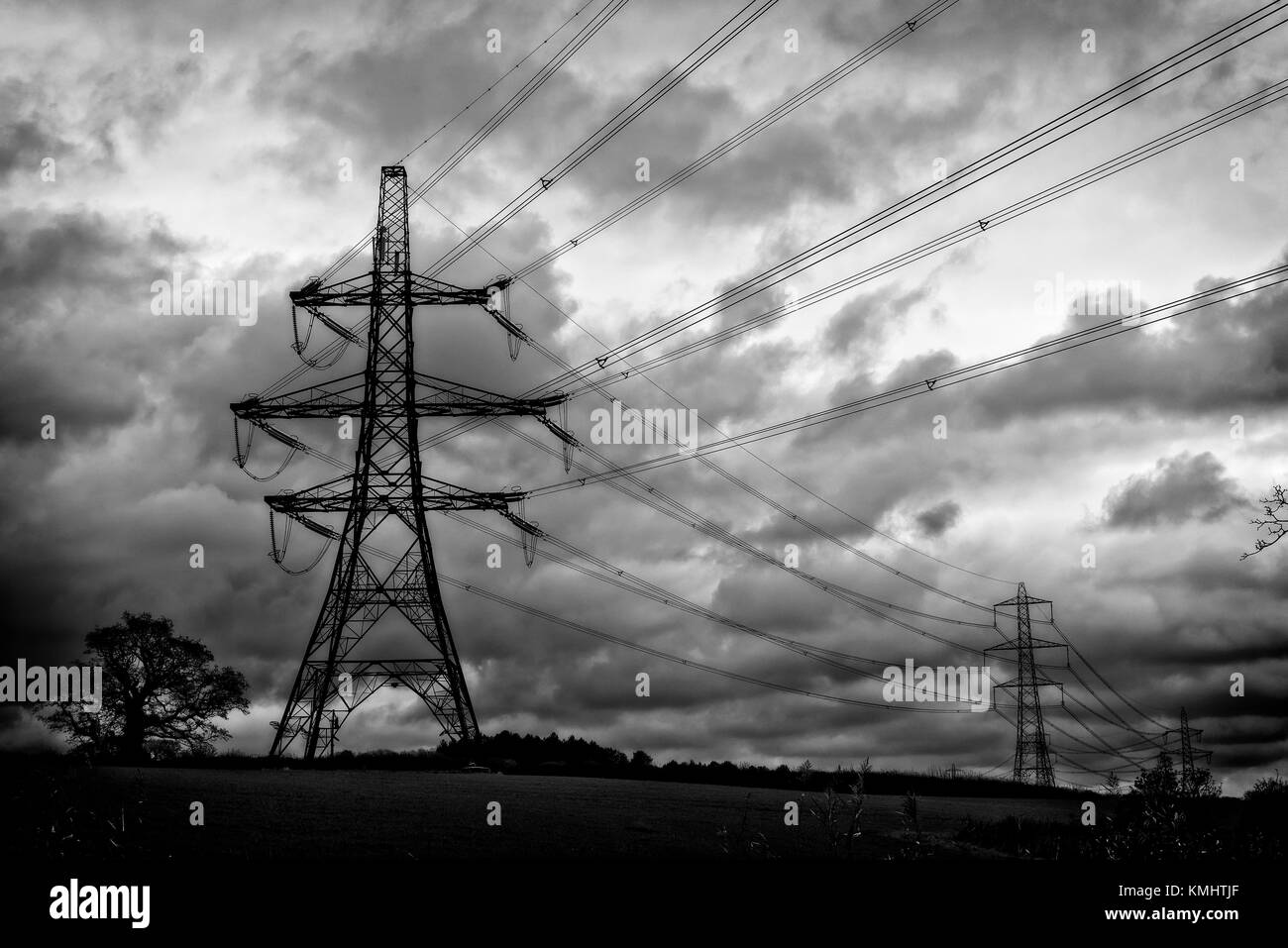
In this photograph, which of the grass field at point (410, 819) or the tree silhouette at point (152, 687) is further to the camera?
the tree silhouette at point (152, 687)

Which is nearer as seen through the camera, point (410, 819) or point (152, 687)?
point (410, 819)

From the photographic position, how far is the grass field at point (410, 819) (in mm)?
15242

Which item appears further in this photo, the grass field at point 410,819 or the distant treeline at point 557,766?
the distant treeline at point 557,766

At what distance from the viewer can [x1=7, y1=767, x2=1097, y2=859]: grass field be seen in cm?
1524

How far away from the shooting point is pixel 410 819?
20.4 meters

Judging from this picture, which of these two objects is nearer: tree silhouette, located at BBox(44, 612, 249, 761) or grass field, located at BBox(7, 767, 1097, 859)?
grass field, located at BBox(7, 767, 1097, 859)
